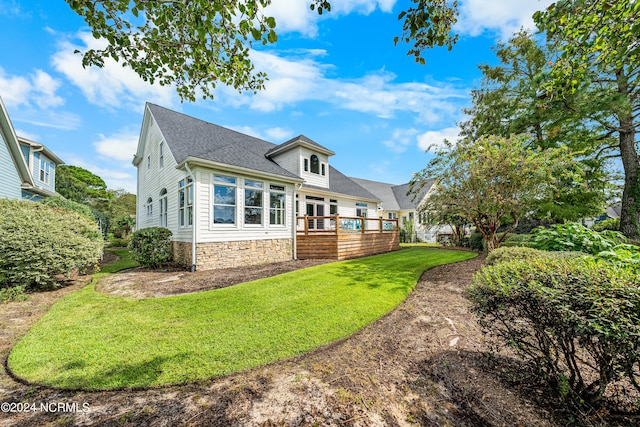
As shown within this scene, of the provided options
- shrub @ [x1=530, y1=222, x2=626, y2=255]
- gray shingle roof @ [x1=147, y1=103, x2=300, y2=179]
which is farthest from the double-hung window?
shrub @ [x1=530, y1=222, x2=626, y2=255]

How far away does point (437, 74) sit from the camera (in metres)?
8.34

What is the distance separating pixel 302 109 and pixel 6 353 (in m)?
12.0

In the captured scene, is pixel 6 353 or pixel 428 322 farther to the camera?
pixel 428 322

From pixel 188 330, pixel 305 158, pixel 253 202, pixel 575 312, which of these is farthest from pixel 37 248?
pixel 305 158

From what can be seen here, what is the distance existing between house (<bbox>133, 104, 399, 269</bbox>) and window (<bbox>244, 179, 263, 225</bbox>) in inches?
1.8

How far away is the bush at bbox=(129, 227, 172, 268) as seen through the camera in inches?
372

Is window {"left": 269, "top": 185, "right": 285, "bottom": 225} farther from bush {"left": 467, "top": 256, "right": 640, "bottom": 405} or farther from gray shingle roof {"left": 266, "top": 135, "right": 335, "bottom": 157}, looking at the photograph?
bush {"left": 467, "top": 256, "right": 640, "bottom": 405}

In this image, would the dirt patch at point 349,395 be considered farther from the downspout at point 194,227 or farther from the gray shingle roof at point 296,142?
the gray shingle roof at point 296,142

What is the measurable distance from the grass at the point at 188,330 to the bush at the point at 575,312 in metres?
2.33

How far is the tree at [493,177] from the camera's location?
791 cm

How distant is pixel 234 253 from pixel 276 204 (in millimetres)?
3050

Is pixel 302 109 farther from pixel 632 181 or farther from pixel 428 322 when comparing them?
pixel 632 181

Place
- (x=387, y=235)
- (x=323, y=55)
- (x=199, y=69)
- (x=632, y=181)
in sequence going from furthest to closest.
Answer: (x=387, y=235), (x=632, y=181), (x=323, y=55), (x=199, y=69)

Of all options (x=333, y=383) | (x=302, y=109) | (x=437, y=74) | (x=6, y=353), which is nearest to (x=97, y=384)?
(x=6, y=353)
